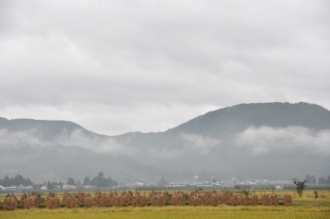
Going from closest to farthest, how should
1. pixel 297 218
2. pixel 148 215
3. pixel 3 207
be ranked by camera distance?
1. pixel 297 218
2. pixel 148 215
3. pixel 3 207

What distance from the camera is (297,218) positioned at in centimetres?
5344

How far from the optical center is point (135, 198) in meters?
77.2

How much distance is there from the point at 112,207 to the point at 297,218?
33.5 m

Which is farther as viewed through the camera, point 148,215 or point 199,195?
point 199,195

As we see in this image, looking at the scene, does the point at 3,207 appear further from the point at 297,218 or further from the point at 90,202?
the point at 297,218

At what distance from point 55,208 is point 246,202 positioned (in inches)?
1349

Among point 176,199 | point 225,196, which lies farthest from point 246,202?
point 176,199

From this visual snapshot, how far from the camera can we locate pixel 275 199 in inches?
3041

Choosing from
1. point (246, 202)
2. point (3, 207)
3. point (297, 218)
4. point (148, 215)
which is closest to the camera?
point (297, 218)

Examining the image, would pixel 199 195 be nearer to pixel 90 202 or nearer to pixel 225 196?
pixel 225 196

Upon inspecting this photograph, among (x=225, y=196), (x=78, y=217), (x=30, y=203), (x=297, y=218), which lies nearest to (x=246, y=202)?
(x=225, y=196)

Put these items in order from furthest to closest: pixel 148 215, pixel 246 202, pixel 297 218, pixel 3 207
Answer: pixel 246 202 < pixel 3 207 < pixel 148 215 < pixel 297 218

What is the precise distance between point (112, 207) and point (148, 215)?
54.3ft

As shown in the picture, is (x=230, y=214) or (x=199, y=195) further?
(x=199, y=195)
